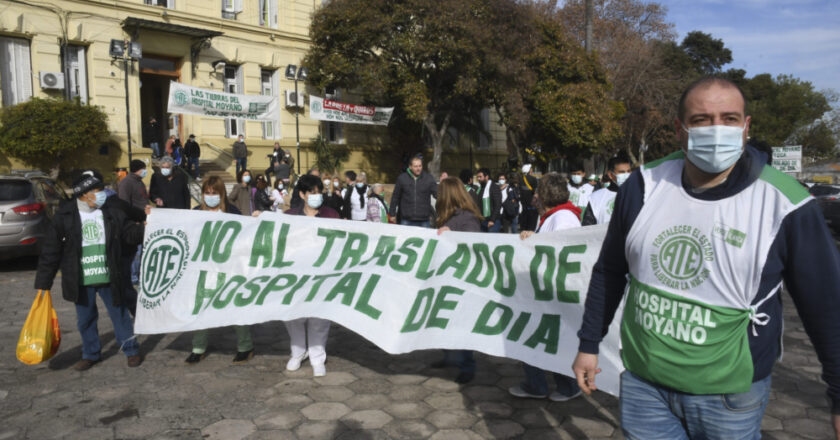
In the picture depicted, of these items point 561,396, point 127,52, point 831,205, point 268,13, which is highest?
point 268,13

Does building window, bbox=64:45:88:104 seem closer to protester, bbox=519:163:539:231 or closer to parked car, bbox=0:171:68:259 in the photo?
parked car, bbox=0:171:68:259

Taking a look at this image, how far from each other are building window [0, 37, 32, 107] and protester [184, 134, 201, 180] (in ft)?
14.7

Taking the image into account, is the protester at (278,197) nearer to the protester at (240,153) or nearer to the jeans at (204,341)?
the protester at (240,153)

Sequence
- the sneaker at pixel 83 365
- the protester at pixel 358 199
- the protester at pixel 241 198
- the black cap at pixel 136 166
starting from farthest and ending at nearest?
the protester at pixel 241 198 → the protester at pixel 358 199 → the black cap at pixel 136 166 → the sneaker at pixel 83 365

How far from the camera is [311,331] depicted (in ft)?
17.0

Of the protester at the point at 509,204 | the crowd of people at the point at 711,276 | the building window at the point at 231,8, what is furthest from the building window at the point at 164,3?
the crowd of people at the point at 711,276

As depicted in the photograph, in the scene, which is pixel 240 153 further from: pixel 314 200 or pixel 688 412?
pixel 688 412

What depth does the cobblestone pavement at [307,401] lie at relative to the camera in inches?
161

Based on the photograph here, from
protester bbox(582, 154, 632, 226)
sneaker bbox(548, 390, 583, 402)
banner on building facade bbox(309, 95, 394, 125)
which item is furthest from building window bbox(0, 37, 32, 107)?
sneaker bbox(548, 390, 583, 402)

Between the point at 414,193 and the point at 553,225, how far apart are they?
176 inches

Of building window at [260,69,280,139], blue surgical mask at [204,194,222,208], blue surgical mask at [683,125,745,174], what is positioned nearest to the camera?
blue surgical mask at [683,125,745,174]

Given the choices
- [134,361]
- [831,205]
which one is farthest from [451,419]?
[831,205]

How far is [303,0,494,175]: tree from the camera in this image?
21094 millimetres

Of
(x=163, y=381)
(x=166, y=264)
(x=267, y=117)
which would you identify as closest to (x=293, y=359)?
(x=163, y=381)
